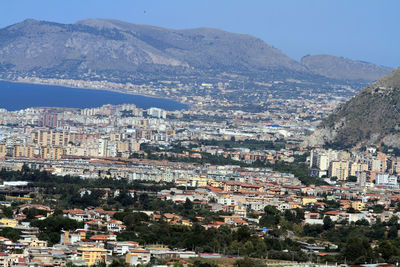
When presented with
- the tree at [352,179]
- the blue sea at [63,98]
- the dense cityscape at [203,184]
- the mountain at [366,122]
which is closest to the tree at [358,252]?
the dense cityscape at [203,184]

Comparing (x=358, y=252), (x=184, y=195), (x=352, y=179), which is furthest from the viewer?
(x=352, y=179)

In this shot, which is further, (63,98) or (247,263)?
(63,98)

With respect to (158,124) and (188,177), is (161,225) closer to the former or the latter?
(188,177)

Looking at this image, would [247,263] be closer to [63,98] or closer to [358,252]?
[358,252]

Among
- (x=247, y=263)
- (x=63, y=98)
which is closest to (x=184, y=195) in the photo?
(x=247, y=263)

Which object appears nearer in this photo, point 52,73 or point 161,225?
point 161,225

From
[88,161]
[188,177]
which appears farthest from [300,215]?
[88,161]
